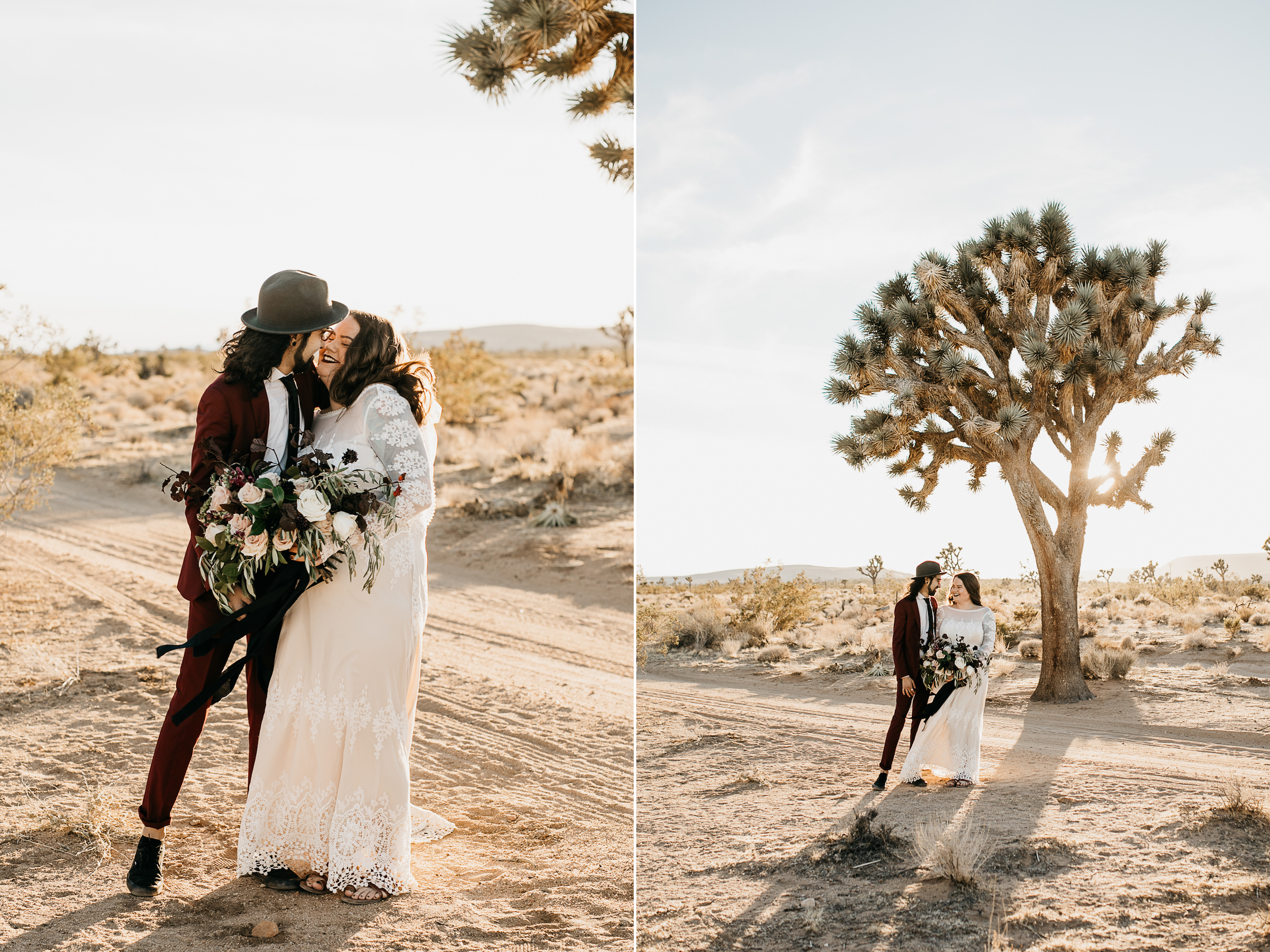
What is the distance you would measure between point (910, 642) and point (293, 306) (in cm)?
432

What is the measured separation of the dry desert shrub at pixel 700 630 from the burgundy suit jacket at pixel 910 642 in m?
8.60

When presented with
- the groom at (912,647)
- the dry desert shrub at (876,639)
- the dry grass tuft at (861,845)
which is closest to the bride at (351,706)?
the dry grass tuft at (861,845)

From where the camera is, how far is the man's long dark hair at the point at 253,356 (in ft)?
10.6

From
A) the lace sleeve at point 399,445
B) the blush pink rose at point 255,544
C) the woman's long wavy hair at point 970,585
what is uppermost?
the lace sleeve at point 399,445

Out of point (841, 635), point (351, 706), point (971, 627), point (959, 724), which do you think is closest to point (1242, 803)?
point (959, 724)

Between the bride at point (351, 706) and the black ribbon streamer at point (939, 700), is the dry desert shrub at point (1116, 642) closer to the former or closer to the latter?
the black ribbon streamer at point (939, 700)

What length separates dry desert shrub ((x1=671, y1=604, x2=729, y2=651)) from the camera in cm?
1448

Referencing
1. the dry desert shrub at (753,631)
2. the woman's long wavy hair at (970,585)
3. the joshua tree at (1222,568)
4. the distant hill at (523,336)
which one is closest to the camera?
Result: the woman's long wavy hair at (970,585)

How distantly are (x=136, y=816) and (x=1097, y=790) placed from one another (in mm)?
5227

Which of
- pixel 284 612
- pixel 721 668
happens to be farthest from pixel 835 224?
pixel 284 612

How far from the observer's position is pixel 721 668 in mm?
12664

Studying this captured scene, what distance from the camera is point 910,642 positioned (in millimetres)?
5762

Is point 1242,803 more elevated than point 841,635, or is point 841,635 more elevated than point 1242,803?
point 1242,803

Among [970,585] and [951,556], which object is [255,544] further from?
[951,556]
